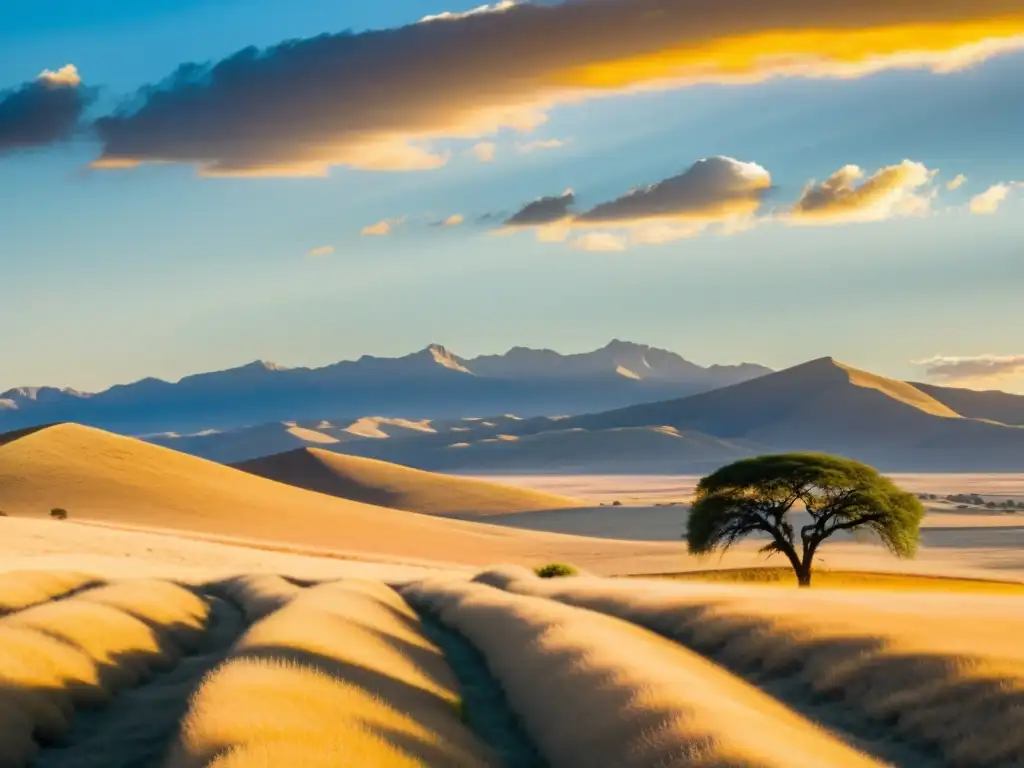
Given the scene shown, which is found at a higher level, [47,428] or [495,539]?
[47,428]

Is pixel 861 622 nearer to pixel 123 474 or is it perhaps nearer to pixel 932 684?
pixel 932 684

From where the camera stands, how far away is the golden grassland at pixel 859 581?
71.0 meters

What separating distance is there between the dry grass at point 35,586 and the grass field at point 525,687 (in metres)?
4.71

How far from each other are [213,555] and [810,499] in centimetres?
3775

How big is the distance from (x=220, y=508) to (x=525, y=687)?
4474 inches

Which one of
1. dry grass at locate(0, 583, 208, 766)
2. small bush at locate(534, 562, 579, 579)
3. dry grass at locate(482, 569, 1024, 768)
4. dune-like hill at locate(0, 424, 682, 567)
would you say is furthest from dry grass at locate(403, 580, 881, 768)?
dune-like hill at locate(0, 424, 682, 567)

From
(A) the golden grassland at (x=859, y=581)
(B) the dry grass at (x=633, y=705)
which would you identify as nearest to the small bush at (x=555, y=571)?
(A) the golden grassland at (x=859, y=581)

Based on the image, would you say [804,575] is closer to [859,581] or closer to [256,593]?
[859,581]

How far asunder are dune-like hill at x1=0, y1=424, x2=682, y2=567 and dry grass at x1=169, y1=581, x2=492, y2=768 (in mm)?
77596

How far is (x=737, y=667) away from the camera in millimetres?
27203

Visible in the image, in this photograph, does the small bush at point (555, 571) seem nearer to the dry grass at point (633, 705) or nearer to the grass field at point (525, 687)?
the grass field at point (525, 687)

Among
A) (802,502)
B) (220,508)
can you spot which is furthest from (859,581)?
(220,508)

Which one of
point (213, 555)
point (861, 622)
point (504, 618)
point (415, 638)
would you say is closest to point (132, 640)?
point (415, 638)

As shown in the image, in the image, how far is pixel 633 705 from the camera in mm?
18188
